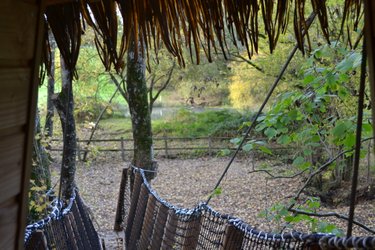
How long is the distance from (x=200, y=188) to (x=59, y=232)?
1011 centimetres

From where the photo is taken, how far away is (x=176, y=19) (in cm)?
143

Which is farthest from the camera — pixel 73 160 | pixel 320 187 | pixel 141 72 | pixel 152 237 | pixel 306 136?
pixel 320 187

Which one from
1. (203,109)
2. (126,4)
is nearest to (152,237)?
(126,4)

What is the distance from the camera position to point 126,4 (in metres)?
1.36

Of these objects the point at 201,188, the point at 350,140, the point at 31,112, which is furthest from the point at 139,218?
the point at 201,188

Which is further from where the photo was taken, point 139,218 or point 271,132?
point 139,218

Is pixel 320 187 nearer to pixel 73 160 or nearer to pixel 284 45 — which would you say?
pixel 284 45

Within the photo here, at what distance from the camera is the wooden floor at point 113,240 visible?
13.4 feet

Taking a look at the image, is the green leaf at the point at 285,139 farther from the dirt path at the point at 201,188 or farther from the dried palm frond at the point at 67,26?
the dirt path at the point at 201,188

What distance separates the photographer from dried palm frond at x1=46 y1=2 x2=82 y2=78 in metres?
1.34

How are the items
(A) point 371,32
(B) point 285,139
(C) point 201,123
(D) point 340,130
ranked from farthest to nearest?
1. (C) point 201,123
2. (B) point 285,139
3. (D) point 340,130
4. (A) point 371,32

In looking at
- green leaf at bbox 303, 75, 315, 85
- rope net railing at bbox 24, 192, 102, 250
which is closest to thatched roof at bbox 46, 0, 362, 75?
rope net railing at bbox 24, 192, 102, 250

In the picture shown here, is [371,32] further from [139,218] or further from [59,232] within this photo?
[139,218]

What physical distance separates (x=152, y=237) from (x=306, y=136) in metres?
1.39
